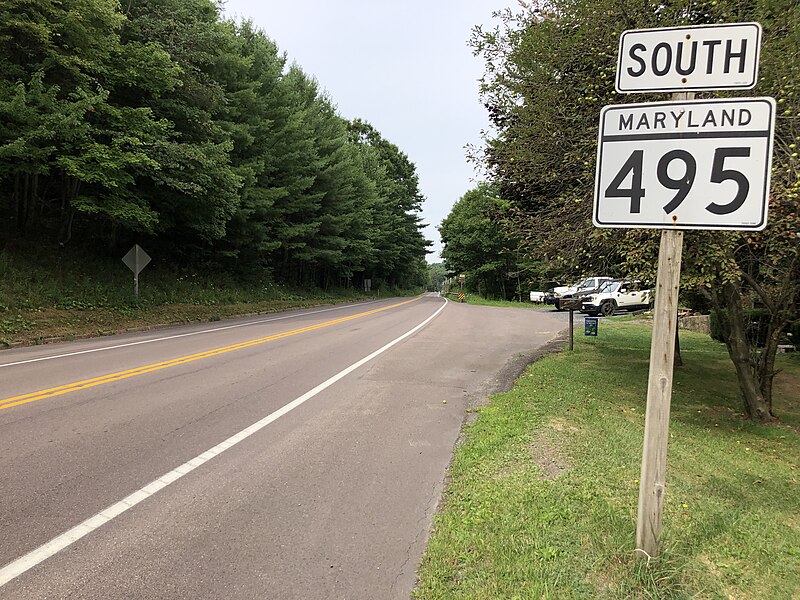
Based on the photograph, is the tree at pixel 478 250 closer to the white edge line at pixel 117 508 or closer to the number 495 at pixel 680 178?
the white edge line at pixel 117 508

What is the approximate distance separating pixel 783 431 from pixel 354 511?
6.10 meters

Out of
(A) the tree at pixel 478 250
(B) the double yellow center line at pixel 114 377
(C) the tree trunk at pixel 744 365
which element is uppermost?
(A) the tree at pixel 478 250

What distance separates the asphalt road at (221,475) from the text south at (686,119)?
2.89m

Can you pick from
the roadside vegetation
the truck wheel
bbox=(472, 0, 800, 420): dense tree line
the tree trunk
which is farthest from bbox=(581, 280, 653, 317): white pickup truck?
the tree trunk

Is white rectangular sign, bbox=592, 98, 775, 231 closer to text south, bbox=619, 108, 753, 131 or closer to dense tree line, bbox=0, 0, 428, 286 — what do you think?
text south, bbox=619, 108, 753, 131

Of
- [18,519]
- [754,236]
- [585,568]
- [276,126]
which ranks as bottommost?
[18,519]

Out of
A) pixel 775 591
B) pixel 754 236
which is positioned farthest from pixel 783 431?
pixel 775 591

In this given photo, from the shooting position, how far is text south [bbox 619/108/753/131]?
2.46 m

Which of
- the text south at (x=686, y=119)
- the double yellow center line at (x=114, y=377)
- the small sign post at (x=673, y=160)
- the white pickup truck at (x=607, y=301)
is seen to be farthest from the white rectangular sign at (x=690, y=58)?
the white pickup truck at (x=607, y=301)

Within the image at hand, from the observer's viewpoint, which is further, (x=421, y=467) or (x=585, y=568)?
(x=421, y=467)

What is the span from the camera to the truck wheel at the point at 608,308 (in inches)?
914

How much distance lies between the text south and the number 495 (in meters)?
0.13

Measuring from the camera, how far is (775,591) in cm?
258

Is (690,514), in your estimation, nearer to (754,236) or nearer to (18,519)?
(754,236)
